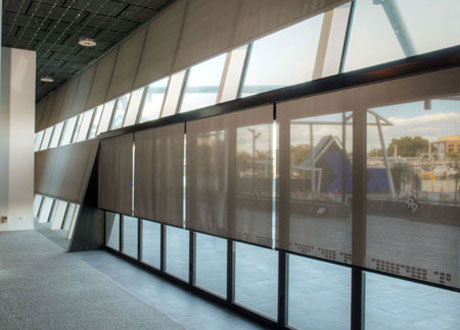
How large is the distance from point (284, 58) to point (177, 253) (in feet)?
12.1

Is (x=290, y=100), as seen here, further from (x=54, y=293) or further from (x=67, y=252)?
(x=67, y=252)

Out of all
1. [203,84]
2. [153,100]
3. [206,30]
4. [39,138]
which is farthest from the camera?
[39,138]

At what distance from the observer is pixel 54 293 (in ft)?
18.8

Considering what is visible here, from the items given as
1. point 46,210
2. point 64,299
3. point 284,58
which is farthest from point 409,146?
point 46,210

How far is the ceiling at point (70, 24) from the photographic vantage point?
287 inches

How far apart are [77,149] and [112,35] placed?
3456 mm

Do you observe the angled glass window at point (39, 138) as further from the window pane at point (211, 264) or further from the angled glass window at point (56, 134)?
the window pane at point (211, 264)

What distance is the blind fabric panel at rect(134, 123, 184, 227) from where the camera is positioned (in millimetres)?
6016

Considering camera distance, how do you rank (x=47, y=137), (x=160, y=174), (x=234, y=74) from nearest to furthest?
(x=234, y=74), (x=160, y=174), (x=47, y=137)

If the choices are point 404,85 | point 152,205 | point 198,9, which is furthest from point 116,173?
point 404,85

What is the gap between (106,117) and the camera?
32.7ft

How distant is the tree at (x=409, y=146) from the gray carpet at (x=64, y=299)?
9.85ft

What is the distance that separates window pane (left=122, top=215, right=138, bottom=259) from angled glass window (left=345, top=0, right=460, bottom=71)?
574 centimetres

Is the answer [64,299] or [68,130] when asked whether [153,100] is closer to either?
[64,299]
